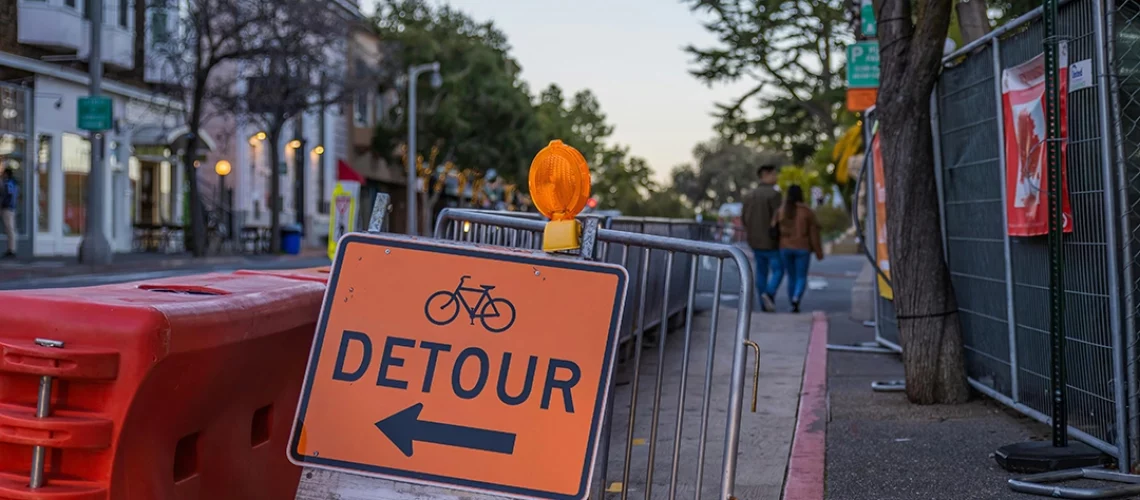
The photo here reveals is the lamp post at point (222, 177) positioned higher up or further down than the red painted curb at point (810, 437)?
higher up

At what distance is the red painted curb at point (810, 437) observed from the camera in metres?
5.41

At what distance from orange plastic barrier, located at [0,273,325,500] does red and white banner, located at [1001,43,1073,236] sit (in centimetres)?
373

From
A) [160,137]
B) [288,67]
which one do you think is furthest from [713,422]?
[160,137]

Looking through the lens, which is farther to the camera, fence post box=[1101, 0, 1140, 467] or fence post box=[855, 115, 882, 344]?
fence post box=[855, 115, 882, 344]

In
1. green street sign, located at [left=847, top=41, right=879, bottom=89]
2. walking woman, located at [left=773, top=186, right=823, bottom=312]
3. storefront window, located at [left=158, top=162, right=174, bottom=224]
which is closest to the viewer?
green street sign, located at [left=847, top=41, right=879, bottom=89]

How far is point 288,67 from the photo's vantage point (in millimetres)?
31469

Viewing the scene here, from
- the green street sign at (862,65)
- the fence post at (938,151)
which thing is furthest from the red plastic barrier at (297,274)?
the green street sign at (862,65)

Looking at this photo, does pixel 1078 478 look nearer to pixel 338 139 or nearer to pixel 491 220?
pixel 491 220

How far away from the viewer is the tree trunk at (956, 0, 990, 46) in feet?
30.1

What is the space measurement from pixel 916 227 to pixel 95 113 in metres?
19.8

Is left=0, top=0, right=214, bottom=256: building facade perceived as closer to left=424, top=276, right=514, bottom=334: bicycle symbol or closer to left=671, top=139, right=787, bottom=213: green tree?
left=424, top=276, right=514, bottom=334: bicycle symbol

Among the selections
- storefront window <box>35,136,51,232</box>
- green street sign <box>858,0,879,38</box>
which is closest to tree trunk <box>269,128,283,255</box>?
storefront window <box>35,136,51,232</box>

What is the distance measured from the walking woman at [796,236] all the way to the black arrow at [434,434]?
10729 millimetres

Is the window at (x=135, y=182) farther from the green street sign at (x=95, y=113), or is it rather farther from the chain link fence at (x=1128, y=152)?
the chain link fence at (x=1128, y=152)
